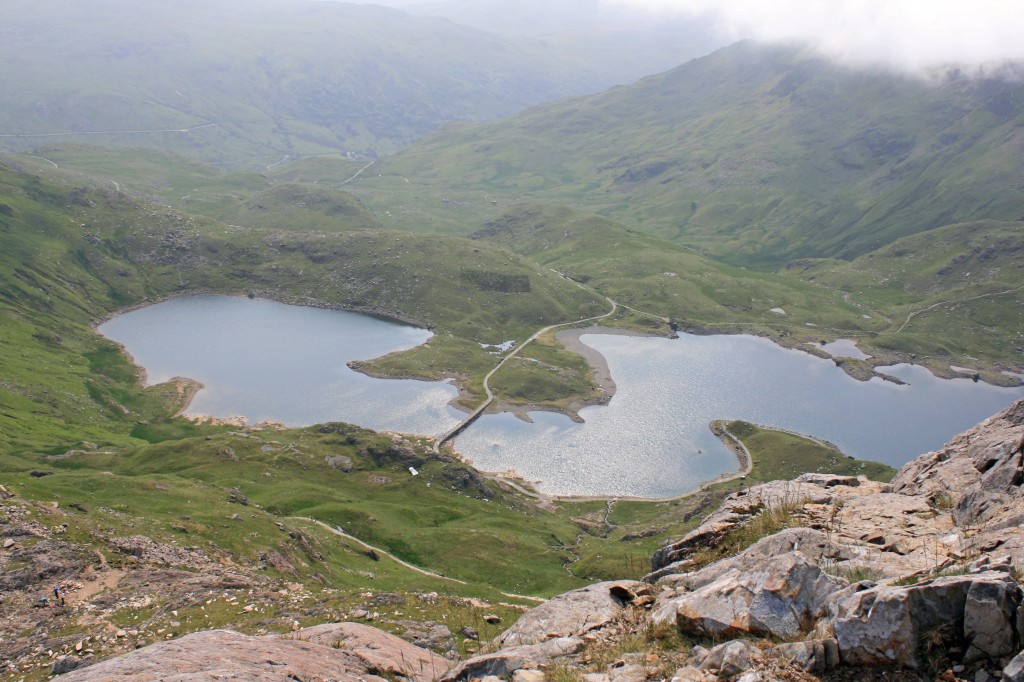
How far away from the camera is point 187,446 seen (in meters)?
128

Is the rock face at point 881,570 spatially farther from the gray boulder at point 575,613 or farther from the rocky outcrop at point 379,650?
the rocky outcrop at point 379,650

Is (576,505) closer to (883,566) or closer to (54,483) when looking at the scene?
(54,483)

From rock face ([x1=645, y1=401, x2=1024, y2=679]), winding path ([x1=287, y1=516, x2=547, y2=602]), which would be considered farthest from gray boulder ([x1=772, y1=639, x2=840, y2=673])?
winding path ([x1=287, y1=516, x2=547, y2=602])

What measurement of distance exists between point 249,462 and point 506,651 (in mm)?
108911

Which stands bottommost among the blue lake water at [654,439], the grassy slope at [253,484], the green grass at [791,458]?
the blue lake water at [654,439]

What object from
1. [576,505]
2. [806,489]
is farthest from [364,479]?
[806,489]

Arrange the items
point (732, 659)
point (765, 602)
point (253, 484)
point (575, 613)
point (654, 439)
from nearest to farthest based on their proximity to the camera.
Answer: point (732, 659) < point (765, 602) < point (575, 613) < point (253, 484) < point (654, 439)

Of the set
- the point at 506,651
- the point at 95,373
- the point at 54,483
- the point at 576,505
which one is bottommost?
the point at 576,505

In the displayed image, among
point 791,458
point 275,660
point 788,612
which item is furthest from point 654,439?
point 788,612

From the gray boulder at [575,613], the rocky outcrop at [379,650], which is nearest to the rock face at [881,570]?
the gray boulder at [575,613]

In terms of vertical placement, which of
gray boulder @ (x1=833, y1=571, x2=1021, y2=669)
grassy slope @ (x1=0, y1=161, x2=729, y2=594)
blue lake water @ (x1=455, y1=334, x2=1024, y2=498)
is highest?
gray boulder @ (x1=833, y1=571, x2=1021, y2=669)

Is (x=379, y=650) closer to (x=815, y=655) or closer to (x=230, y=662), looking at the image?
(x=230, y=662)

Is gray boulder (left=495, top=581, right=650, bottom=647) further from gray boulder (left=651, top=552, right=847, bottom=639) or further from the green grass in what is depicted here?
the green grass

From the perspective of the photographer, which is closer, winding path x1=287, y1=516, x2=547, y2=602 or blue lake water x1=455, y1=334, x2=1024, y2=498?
winding path x1=287, y1=516, x2=547, y2=602
